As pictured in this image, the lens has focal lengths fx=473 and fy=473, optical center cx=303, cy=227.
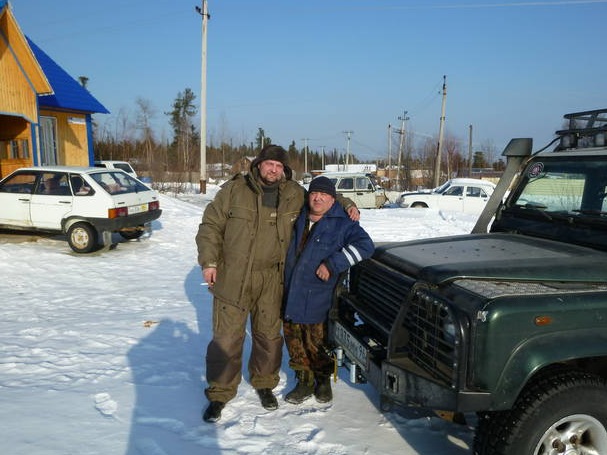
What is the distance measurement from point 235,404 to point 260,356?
0.41 m

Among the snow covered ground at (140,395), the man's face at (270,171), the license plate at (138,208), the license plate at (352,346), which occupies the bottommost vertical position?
the snow covered ground at (140,395)

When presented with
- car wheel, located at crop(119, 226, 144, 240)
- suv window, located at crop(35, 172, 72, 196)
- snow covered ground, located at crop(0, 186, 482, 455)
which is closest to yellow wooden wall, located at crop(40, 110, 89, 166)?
suv window, located at crop(35, 172, 72, 196)

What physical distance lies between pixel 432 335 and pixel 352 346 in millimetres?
784

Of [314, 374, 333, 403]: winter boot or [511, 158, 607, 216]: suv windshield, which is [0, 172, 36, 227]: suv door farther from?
[511, 158, 607, 216]: suv windshield

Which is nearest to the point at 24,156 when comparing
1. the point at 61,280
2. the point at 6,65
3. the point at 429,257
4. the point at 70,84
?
the point at 6,65

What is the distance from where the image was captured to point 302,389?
3.72 m

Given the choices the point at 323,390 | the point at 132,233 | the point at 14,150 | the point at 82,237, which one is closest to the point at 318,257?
the point at 323,390

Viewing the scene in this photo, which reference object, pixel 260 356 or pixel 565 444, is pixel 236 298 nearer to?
pixel 260 356

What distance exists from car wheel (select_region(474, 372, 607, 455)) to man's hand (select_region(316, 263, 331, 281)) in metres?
1.29

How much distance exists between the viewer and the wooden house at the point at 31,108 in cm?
1190

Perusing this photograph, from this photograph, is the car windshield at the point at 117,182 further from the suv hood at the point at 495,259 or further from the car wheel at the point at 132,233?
the suv hood at the point at 495,259

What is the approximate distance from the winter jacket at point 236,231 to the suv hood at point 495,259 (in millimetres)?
747

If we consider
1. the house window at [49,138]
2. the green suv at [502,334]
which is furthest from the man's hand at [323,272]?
the house window at [49,138]

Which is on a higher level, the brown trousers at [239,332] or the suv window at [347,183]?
the suv window at [347,183]
